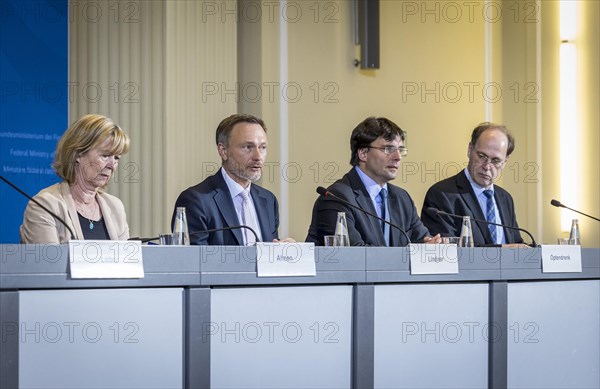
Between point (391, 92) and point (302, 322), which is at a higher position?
point (391, 92)

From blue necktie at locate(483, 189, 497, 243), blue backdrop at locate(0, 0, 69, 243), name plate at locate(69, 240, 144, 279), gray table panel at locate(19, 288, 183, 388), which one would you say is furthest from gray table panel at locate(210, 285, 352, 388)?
blue backdrop at locate(0, 0, 69, 243)

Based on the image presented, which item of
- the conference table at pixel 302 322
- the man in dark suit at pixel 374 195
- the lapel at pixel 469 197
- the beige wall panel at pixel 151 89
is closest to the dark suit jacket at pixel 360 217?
the man in dark suit at pixel 374 195

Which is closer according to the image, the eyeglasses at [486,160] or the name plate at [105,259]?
the name plate at [105,259]

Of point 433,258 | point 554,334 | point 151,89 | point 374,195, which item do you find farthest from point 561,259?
point 151,89

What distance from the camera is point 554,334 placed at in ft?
10.2

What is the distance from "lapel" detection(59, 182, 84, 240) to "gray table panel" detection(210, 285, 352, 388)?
0.72m

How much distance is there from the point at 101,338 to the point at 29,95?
2.37 metres

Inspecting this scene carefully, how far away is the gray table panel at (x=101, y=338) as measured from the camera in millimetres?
2266

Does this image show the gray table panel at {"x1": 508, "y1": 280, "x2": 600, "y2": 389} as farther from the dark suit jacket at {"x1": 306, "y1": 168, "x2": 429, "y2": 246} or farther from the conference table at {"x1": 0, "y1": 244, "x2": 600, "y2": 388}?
the dark suit jacket at {"x1": 306, "y1": 168, "x2": 429, "y2": 246}

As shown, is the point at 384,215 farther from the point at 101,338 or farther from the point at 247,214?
the point at 101,338

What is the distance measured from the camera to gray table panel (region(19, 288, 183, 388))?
227 centimetres

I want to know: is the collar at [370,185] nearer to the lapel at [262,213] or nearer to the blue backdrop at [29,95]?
the lapel at [262,213]

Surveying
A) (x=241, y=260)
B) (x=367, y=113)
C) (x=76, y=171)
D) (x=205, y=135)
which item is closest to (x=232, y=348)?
(x=241, y=260)

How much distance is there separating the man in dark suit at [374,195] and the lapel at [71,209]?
1.03 metres
